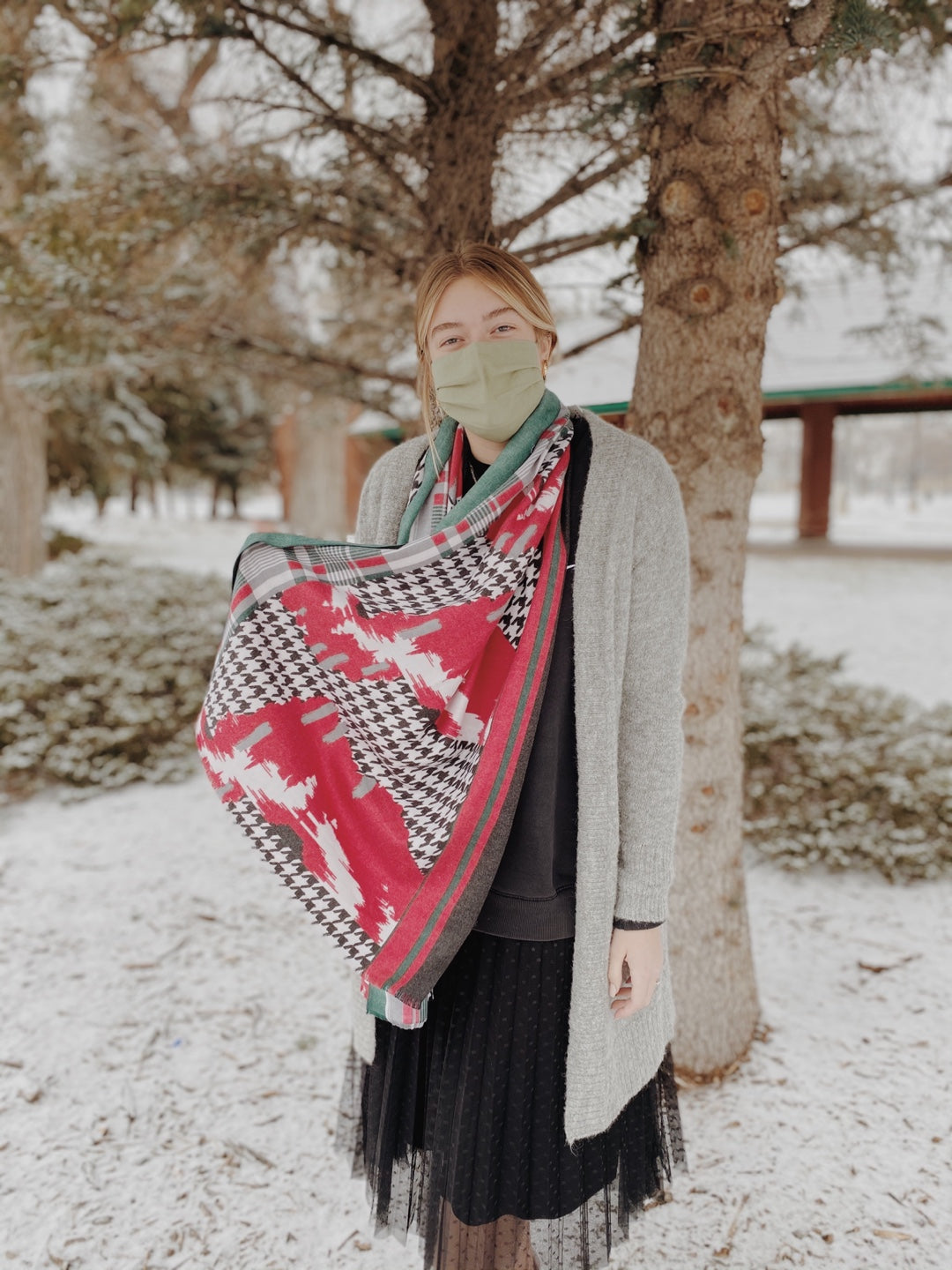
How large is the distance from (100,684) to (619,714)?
15.2 ft

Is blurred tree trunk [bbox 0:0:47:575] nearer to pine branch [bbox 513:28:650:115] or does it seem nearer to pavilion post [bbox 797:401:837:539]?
pine branch [bbox 513:28:650:115]

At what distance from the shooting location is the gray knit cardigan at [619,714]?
1258mm

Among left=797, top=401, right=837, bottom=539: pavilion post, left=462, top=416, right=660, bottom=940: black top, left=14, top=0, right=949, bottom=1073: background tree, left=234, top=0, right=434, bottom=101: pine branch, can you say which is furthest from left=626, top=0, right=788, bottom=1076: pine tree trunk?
left=797, top=401, right=837, bottom=539: pavilion post

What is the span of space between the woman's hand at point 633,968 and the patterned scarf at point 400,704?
9.7 inches

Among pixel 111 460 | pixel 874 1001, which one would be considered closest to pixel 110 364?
pixel 874 1001

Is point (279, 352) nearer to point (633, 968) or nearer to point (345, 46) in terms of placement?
point (345, 46)

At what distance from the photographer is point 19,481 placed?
8430 mm

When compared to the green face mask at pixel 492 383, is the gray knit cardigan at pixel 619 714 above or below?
below

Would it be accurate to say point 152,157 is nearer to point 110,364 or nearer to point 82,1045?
point 110,364

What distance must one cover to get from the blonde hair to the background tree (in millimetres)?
803

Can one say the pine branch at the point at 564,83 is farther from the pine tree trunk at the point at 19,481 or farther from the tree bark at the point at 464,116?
the pine tree trunk at the point at 19,481

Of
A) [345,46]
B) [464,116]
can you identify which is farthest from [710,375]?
[345,46]

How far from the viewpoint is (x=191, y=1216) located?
1.97 meters

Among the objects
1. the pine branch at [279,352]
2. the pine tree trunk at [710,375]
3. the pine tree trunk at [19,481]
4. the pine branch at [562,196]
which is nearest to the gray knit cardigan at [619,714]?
the pine tree trunk at [710,375]
